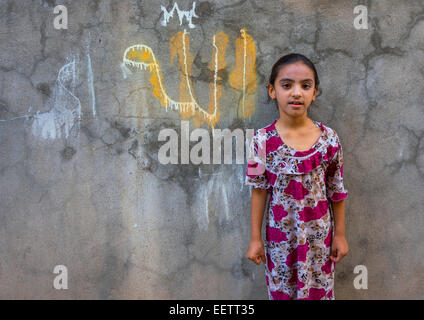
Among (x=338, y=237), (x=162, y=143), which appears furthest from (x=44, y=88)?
(x=338, y=237)

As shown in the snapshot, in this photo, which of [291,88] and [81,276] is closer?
[291,88]

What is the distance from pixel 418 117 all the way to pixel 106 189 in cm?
187

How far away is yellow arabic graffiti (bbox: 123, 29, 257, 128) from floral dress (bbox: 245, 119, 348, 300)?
381 mm

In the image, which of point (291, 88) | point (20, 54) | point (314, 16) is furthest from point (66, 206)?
point (314, 16)

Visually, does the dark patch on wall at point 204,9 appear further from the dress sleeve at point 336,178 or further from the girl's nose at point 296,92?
the dress sleeve at point 336,178

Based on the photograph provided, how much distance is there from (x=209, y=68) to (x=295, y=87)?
1.92 feet

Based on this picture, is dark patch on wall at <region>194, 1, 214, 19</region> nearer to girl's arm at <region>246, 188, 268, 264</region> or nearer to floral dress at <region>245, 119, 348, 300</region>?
→ floral dress at <region>245, 119, 348, 300</region>

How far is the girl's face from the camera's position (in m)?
1.49

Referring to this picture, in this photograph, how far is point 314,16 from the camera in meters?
1.84

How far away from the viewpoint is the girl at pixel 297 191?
1.51 meters

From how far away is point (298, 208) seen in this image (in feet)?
4.94

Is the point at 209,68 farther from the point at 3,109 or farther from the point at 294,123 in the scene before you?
the point at 3,109

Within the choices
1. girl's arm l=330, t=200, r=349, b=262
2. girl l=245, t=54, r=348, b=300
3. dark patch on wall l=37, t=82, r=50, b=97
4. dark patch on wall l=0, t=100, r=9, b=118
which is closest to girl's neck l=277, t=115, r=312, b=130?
girl l=245, t=54, r=348, b=300

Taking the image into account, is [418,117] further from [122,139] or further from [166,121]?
[122,139]
